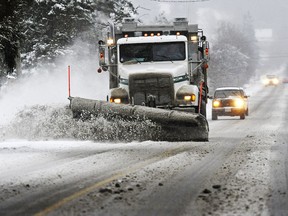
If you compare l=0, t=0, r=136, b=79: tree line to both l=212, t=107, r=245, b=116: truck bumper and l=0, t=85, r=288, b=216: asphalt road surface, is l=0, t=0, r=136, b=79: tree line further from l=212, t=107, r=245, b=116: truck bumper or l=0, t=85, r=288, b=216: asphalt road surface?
l=0, t=85, r=288, b=216: asphalt road surface

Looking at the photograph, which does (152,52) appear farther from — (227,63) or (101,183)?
(227,63)

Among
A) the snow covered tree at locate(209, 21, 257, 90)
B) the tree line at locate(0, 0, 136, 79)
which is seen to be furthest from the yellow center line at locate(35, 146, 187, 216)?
the snow covered tree at locate(209, 21, 257, 90)

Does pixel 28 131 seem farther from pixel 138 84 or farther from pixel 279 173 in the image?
pixel 279 173

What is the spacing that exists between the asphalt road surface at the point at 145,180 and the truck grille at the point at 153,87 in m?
3.19

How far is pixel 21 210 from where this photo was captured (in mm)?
6570

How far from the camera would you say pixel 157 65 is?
1806cm

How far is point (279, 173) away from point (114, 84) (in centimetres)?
985

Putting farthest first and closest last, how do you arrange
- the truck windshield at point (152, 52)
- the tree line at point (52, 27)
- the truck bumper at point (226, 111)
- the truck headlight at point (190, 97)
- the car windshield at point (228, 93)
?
the tree line at point (52, 27) → the car windshield at point (228, 93) → the truck bumper at point (226, 111) → the truck windshield at point (152, 52) → the truck headlight at point (190, 97)

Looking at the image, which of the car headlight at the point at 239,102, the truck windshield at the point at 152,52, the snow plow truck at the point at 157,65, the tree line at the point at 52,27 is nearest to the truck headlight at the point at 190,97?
the snow plow truck at the point at 157,65

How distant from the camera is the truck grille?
17609 millimetres

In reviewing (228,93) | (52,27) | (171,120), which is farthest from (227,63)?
(171,120)

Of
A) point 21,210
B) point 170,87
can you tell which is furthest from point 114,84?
point 21,210

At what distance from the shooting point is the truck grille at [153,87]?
17.6 metres

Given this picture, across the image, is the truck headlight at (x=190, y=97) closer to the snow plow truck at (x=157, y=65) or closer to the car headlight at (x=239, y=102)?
the snow plow truck at (x=157, y=65)
